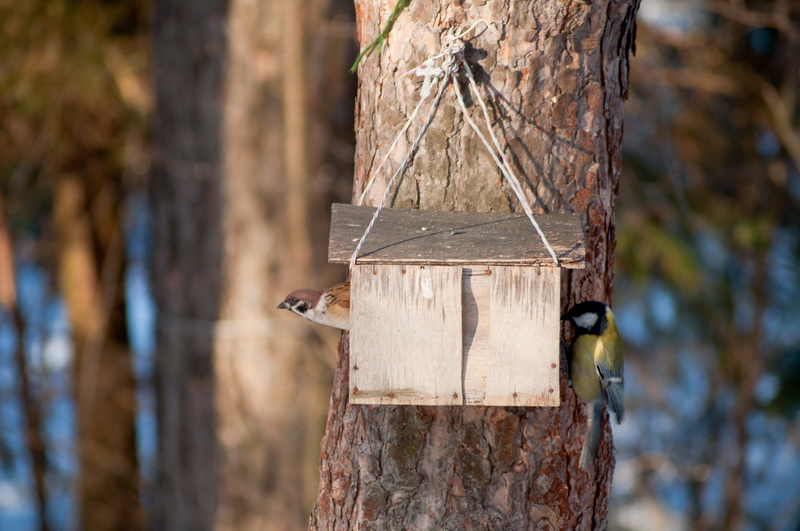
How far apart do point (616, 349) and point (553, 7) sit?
804 mm

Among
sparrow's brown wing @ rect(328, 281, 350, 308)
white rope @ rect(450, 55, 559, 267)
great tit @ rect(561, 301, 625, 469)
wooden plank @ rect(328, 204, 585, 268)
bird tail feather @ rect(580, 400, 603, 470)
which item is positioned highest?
white rope @ rect(450, 55, 559, 267)

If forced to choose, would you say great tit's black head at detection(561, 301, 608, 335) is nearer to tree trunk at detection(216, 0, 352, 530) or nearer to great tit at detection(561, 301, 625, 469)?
great tit at detection(561, 301, 625, 469)

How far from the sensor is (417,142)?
1.80 meters

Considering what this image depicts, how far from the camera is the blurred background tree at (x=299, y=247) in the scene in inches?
162

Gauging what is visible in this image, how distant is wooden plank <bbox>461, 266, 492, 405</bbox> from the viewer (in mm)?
1614

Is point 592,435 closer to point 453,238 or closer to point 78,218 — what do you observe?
point 453,238

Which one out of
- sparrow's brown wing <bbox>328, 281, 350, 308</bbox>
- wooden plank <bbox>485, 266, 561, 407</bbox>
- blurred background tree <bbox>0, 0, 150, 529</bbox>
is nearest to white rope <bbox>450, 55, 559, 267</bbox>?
wooden plank <bbox>485, 266, 561, 407</bbox>

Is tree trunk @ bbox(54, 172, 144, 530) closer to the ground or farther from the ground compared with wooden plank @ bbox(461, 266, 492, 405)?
closer to the ground

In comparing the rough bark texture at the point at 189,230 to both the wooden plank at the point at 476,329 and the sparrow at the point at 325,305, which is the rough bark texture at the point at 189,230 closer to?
the sparrow at the point at 325,305

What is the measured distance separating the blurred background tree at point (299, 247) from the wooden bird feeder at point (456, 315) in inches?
98.1

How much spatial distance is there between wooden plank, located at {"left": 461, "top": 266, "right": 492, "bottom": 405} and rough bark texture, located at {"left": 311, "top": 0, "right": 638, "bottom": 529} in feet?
0.58

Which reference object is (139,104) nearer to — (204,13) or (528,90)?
(204,13)

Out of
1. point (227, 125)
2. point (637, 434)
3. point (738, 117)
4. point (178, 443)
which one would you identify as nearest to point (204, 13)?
point (227, 125)

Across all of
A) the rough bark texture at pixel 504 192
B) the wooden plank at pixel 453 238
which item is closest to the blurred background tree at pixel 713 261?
the rough bark texture at pixel 504 192
